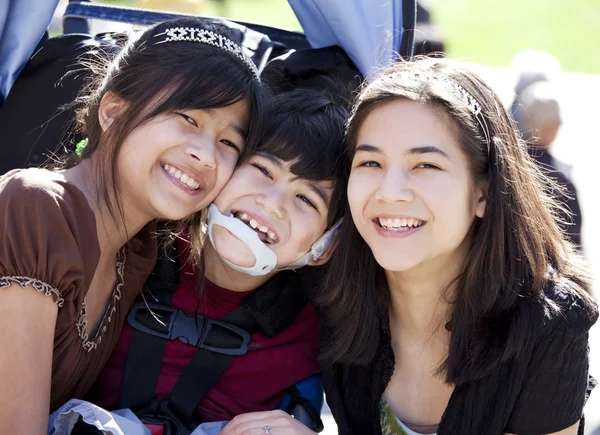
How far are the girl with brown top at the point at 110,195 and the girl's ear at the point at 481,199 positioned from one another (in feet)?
2.27

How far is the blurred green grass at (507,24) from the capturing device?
1307 cm

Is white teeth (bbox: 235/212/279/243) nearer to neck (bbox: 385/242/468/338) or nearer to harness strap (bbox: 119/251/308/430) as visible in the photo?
harness strap (bbox: 119/251/308/430)

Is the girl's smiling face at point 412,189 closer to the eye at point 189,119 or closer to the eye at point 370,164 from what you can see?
the eye at point 370,164

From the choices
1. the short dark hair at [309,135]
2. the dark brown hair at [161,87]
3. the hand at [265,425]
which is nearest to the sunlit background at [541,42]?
the dark brown hair at [161,87]

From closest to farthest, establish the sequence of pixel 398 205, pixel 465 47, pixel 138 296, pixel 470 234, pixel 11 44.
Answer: pixel 398 205
pixel 470 234
pixel 138 296
pixel 11 44
pixel 465 47

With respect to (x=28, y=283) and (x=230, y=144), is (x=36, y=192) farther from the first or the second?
(x=230, y=144)

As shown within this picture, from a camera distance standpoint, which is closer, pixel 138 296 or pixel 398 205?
pixel 398 205

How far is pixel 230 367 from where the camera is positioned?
263cm

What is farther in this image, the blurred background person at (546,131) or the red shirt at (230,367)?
the blurred background person at (546,131)

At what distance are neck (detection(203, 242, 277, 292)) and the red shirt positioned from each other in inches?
0.9

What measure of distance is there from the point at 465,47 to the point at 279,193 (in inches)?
465

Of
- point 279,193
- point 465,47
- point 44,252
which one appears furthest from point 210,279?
point 465,47

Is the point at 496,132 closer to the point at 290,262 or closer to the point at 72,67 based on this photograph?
the point at 290,262

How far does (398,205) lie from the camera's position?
2318 mm
